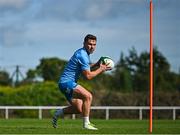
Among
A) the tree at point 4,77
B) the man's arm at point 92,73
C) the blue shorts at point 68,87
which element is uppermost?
the tree at point 4,77


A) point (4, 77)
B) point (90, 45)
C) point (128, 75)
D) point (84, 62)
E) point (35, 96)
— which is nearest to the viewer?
point (84, 62)

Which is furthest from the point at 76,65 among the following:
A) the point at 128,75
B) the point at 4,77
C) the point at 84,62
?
the point at 4,77

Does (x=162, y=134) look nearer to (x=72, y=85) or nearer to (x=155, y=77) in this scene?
(x=72, y=85)

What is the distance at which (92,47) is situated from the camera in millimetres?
15477

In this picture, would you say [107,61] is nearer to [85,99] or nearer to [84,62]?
[84,62]

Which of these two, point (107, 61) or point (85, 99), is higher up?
point (107, 61)

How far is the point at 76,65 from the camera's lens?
50.8 feet

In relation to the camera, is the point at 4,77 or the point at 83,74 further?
the point at 4,77

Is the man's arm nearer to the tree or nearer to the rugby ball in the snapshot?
the rugby ball

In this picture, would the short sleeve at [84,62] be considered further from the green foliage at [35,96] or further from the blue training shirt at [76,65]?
the green foliage at [35,96]

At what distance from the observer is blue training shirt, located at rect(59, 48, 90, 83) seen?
1534 cm

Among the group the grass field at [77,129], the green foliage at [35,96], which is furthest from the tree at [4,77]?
the grass field at [77,129]

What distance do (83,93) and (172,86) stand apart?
67868 millimetres

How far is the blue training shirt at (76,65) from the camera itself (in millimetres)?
15344
